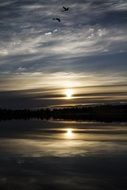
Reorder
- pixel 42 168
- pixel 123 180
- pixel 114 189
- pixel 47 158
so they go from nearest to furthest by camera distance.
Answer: pixel 114 189, pixel 123 180, pixel 42 168, pixel 47 158

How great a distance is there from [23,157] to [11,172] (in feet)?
17.6

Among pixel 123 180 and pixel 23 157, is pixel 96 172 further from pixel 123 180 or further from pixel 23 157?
Answer: pixel 23 157

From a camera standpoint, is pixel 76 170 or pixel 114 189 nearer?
pixel 114 189

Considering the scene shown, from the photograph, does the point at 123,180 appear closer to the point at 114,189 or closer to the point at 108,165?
the point at 114,189

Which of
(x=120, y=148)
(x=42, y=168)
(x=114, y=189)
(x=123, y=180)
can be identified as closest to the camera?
(x=114, y=189)

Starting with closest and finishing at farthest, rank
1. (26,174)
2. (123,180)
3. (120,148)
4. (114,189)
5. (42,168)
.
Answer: (114,189) → (123,180) → (26,174) → (42,168) → (120,148)

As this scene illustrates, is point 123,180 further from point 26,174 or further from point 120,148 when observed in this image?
point 120,148

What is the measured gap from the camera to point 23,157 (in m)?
27.0

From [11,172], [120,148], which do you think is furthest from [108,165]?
[120,148]

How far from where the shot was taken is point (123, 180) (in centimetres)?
1914

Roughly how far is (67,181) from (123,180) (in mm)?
2654

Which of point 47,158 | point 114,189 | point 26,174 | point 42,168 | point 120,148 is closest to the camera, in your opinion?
point 114,189

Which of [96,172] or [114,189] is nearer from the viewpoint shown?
[114,189]

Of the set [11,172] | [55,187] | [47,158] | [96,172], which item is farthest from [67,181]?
[47,158]
